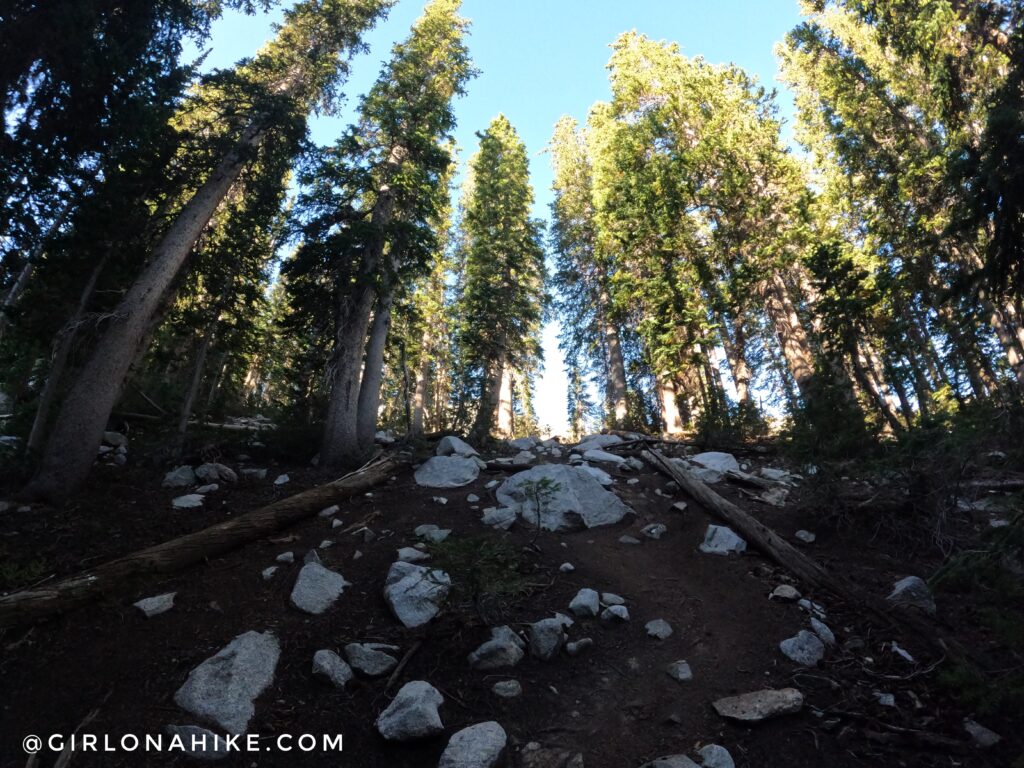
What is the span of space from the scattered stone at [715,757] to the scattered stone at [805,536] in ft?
15.2

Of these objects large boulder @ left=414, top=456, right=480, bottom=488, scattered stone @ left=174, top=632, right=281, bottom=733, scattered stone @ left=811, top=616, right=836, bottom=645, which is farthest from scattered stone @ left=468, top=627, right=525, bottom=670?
large boulder @ left=414, top=456, right=480, bottom=488

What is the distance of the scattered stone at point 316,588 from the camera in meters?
5.30

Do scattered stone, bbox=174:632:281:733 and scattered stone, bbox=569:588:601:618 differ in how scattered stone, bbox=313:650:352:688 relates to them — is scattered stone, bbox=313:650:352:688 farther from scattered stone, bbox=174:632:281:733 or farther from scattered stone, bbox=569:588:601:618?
scattered stone, bbox=569:588:601:618

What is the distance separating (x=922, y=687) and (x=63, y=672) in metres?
7.59

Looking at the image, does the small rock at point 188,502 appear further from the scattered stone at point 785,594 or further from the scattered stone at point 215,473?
the scattered stone at point 785,594

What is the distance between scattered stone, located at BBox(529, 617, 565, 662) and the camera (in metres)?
4.68

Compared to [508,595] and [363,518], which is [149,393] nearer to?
[363,518]

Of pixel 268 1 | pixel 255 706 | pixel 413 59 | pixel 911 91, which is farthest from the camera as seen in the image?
pixel 911 91

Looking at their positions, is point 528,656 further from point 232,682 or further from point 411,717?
point 232,682

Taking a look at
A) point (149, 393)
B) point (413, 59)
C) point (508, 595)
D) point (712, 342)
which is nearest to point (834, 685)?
point (508, 595)

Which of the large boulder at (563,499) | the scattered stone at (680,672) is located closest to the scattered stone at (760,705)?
the scattered stone at (680,672)

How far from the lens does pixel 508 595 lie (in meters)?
5.55

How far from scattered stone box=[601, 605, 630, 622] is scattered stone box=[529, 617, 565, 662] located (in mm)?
670

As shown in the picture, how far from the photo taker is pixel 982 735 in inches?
141
